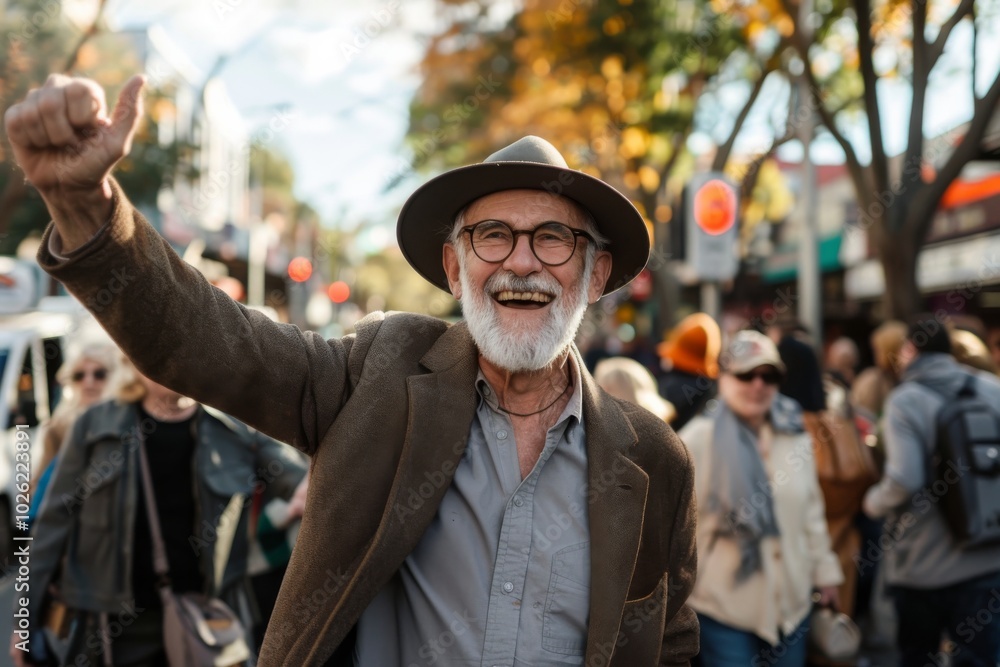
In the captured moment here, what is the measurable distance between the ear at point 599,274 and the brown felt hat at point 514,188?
29mm

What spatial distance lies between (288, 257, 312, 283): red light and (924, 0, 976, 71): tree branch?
1403 cm

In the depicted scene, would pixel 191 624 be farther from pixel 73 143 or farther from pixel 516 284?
pixel 73 143

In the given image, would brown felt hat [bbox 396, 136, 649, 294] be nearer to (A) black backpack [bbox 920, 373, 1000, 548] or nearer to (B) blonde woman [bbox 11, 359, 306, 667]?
(B) blonde woman [bbox 11, 359, 306, 667]

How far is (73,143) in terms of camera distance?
153cm

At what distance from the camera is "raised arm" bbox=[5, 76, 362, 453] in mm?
1512

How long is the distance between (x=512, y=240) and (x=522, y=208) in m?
0.08

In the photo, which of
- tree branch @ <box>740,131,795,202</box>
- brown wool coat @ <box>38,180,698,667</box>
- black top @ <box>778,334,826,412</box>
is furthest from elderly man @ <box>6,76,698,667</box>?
tree branch @ <box>740,131,795,202</box>

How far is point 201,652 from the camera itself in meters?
3.74

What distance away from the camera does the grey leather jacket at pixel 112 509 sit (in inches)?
154

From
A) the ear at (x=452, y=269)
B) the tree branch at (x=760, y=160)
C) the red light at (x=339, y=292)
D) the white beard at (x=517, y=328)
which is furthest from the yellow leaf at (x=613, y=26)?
the red light at (x=339, y=292)

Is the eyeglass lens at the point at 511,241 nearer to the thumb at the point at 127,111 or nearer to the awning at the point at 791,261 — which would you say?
the thumb at the point at 127,111

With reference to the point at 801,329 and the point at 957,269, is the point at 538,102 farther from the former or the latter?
the point at 801,329

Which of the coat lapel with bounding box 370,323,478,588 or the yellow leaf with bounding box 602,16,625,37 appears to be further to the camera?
the yellow leaf with bounding box 602,16,625,37

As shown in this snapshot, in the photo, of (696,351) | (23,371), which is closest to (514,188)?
(696,351)
